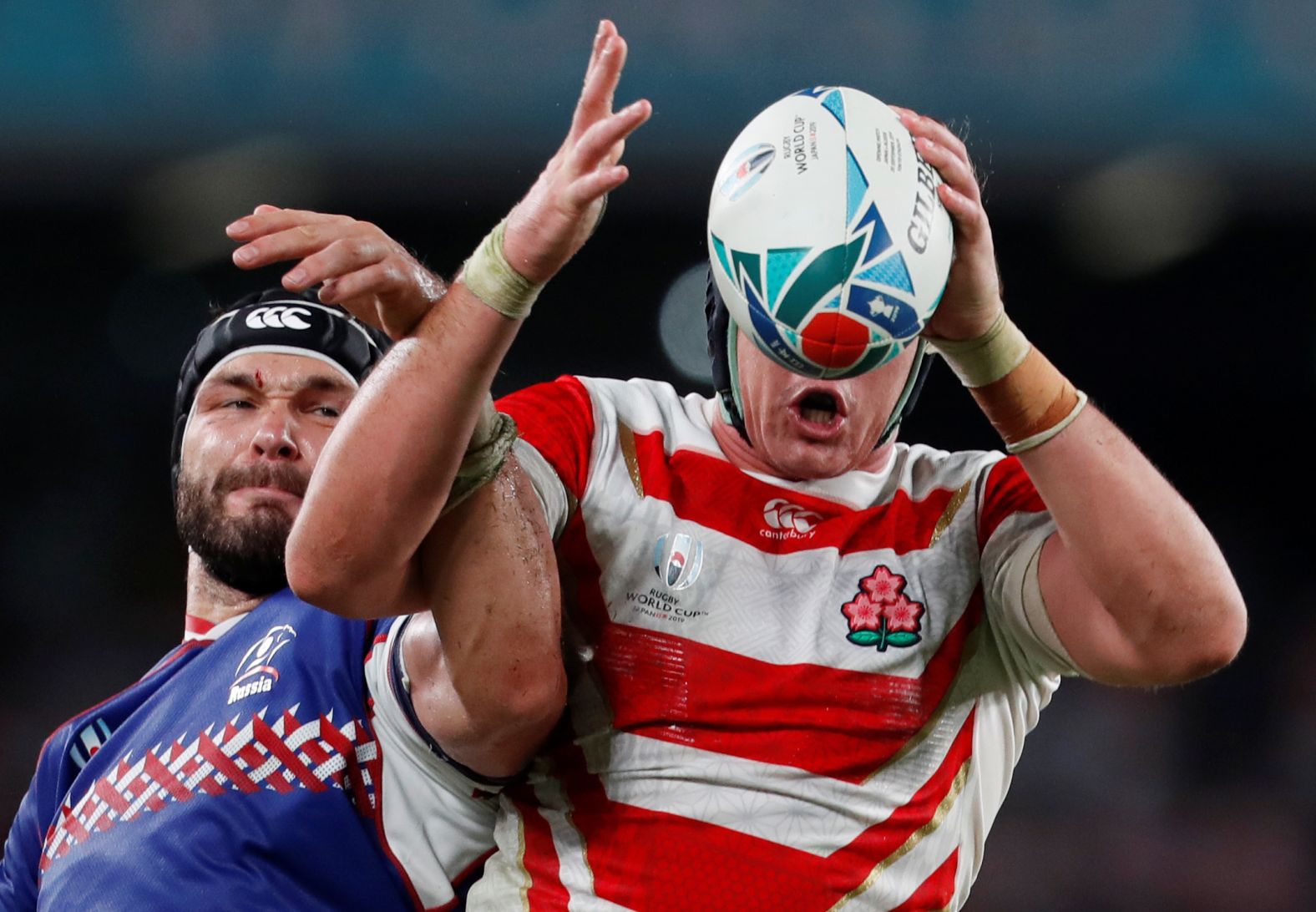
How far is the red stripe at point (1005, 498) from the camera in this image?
2.07 m

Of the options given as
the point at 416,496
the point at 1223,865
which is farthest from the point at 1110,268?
the point at 416,496

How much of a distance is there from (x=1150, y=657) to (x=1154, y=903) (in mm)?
4064

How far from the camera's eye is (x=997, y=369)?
1.80 meters

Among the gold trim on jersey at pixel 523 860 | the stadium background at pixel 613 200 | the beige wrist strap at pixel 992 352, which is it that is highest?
the beige wrist strap at pixel 992 352

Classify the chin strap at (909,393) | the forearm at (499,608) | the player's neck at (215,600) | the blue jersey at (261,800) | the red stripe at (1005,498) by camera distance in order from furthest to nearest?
the player's neck at (215,600), the blue jersey at (261,800), the chin strap at (909,393), the red stripe at (1005,498), the forearm at (499,608)

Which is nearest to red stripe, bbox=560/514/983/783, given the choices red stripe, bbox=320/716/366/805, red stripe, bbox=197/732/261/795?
red stripe, bbox=320/716/366/805

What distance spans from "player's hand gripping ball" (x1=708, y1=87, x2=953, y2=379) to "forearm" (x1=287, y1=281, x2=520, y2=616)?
30 cm

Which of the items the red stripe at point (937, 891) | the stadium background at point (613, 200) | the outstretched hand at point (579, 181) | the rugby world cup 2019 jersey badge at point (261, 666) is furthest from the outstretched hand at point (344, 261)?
the stadium background at point (613, 200)

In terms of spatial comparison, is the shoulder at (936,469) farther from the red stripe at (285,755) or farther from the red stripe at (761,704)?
the red stripe at (285,755)

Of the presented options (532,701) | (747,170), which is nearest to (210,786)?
(532,701)

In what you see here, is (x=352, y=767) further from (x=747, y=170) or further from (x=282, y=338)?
(x=747, y=170)

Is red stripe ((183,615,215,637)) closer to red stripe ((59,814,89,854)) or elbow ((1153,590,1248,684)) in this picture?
red stripe ((59,814,89,854))

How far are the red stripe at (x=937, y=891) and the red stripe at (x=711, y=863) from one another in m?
0.08

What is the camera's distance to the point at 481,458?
1853 millimetres
